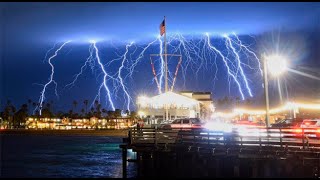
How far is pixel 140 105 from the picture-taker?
75250 millimetres

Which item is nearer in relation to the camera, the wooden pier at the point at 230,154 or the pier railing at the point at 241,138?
the wooden pier at the point at 230,154

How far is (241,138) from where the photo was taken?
2527cm

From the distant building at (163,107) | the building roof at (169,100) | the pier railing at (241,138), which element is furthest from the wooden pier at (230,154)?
the distant building at (163,107)

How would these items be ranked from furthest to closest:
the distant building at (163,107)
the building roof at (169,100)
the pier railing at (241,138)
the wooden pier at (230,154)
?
the distant building at (163,107) < the building roof at (169,100) < the pier railing at (241,138) < the wooden pier at (230,154)

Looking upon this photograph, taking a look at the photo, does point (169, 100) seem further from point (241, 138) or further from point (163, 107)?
point (241, 138)

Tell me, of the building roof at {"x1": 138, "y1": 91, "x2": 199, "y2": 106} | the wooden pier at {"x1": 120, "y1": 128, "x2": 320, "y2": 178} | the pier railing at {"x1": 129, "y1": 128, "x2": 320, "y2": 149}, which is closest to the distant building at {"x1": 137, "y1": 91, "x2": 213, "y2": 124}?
the building roof at {"x1": 138, "y1": 91, "x2": 199, "y2": 106}

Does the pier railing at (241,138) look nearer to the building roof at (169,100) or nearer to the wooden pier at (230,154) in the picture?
the wooden pier at (230,154)

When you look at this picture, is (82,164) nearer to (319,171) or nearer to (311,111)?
(311,111)

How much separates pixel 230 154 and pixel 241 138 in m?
1.20

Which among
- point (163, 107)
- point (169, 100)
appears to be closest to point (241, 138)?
point (169, 100)

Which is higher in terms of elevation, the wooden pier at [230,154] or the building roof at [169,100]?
the building roof at [169,100]

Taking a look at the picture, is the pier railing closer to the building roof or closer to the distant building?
the building roof

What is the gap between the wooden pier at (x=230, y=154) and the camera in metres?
22.7

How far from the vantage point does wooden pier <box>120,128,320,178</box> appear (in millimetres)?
22703
